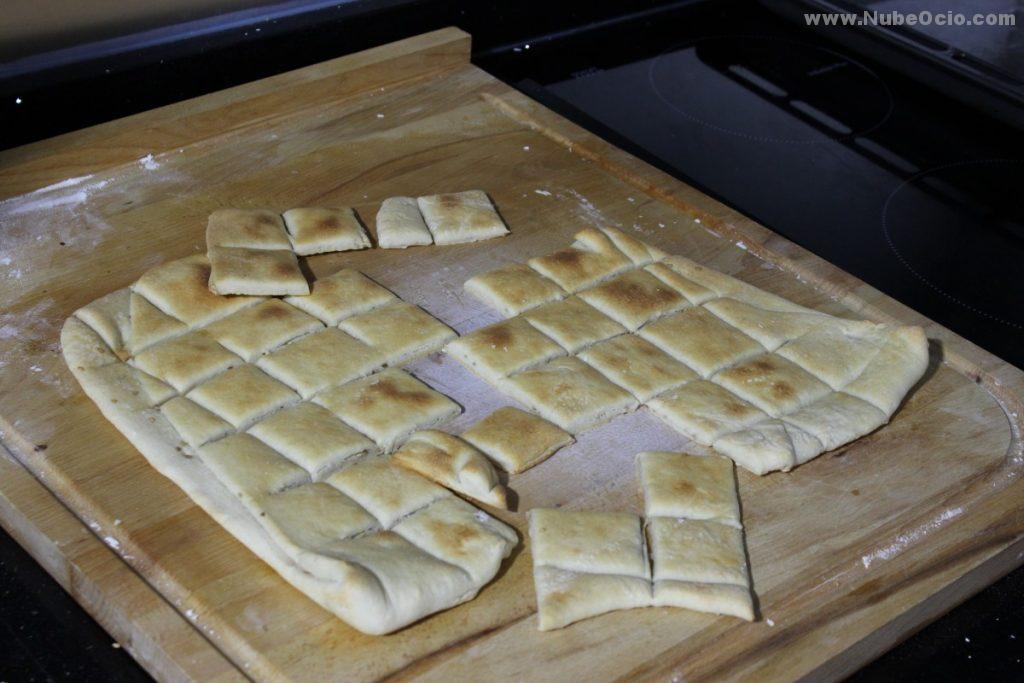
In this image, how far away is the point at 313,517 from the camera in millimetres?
2156

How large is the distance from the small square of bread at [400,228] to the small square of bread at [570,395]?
1.93ft

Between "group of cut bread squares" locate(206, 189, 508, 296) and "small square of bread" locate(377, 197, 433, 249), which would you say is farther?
"small square of bread" locate(377, 197, 433, 249)

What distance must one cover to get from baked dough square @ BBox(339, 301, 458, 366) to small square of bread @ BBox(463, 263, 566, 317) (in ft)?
0.50

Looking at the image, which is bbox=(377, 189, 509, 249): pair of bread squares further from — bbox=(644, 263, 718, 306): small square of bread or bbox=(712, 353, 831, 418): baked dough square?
bbox=(712, 353, 831, 418): baked dough square

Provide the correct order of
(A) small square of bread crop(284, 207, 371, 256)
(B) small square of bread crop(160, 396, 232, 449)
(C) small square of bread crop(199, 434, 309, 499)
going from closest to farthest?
(C) small square of bread crop(199, 434, 309, 499) → (B) small square of bread crop(160, 396, 232, 449) → (A) small square of bread crop(284, 207, 371, 256)

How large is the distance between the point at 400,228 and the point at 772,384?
3.40ft

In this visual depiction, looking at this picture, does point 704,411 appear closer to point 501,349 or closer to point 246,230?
point 501,349

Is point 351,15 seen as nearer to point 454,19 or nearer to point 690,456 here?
point 454,19

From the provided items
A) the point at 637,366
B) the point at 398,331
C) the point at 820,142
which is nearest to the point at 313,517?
the point at 398,331

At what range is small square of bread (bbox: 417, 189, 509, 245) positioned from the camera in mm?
3025

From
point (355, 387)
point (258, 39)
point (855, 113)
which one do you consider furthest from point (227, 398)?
point (855, 113)

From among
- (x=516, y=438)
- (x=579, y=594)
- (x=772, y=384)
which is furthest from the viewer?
(x=772, y=384)

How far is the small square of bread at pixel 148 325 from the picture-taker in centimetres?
258

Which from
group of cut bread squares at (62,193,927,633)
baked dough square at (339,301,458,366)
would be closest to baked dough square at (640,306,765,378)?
group of cut bread squares at (62,193,927,633)
